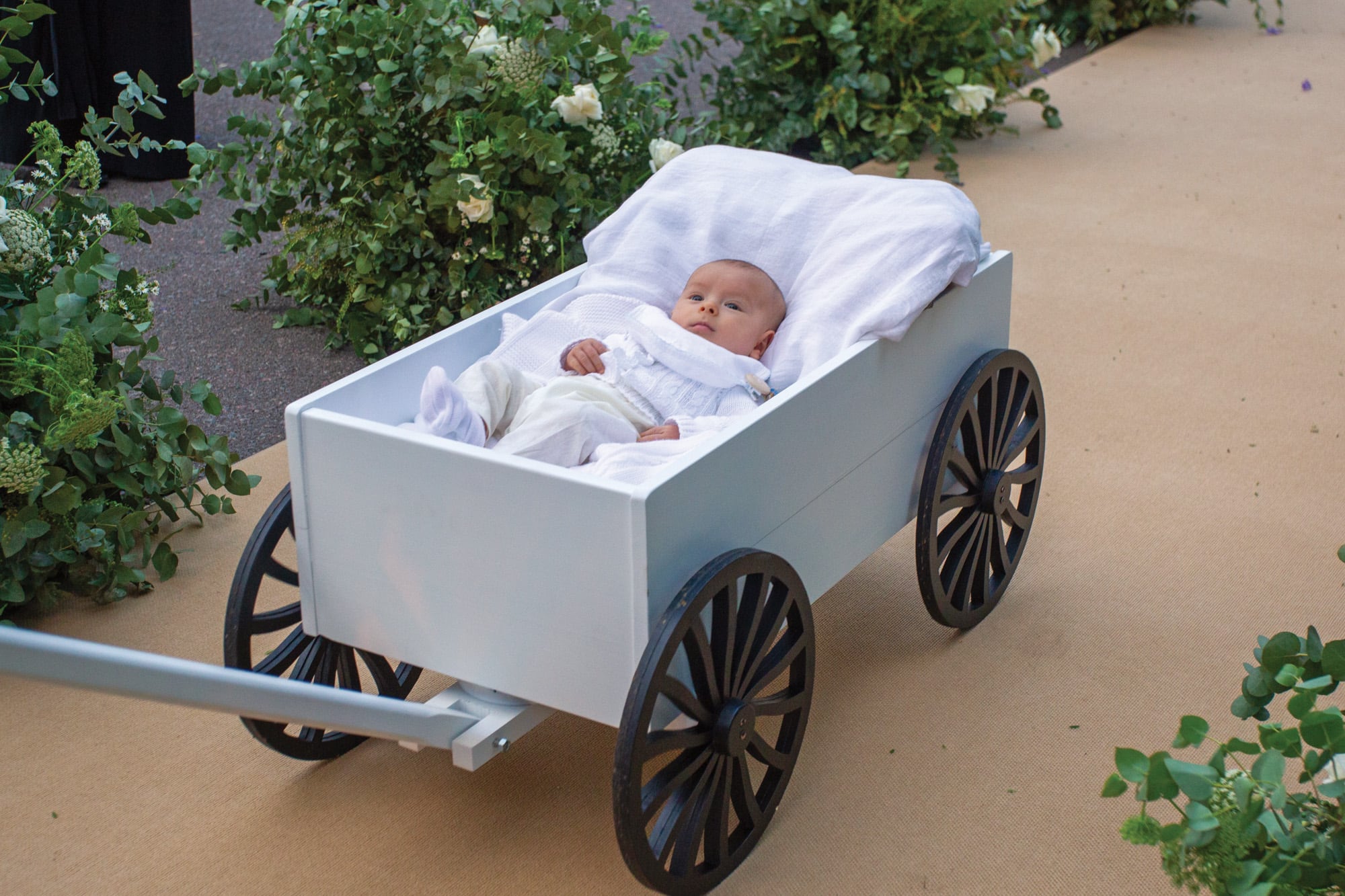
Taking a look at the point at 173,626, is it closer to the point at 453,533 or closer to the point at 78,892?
the point at 78,892

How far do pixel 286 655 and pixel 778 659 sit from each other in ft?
2.06

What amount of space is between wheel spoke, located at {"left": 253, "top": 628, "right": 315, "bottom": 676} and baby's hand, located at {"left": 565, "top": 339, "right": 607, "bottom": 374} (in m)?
0.52

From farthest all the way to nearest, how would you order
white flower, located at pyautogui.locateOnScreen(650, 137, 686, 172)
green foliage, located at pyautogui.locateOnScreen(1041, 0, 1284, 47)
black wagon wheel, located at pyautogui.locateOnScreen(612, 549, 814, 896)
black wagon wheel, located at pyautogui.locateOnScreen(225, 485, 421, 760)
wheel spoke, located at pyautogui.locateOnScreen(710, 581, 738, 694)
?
green foliage, located at pyautogui.locateOnScreen(1041, 0, 1284, 47)
white flower, located at pyautogui.locateOnScreen(650, 137, 686, 172)
black wagon wheel, located at pyautogui.locateOnScreen(225, 485, 421, 760)
wheel spoke, located at pyautogui.locateOnScreen(710, 581, 738, 694)
black wagon wheel, located at pyautogui.locateOnScreen(612, 549, 814, 896)

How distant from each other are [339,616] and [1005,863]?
86cm

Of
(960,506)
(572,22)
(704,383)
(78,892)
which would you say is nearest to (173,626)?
(78,892)

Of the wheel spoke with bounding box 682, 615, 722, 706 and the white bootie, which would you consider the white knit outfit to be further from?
the wheel spoke with bounding box 682, 615, 722, 706

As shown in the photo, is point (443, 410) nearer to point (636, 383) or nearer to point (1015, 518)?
point (636, 383)

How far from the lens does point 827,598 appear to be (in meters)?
2.16

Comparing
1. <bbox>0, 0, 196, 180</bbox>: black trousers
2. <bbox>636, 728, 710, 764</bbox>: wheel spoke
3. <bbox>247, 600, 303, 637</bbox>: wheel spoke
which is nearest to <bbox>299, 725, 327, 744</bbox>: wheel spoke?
<bbox>247, 600, 303, 637</bbox>: wheel spoke

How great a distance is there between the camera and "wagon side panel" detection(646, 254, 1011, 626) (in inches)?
55.7

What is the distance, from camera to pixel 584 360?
6.17ft

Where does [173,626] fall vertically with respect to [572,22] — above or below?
below

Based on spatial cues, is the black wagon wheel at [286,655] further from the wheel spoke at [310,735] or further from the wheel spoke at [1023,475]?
the wheel spoke at [1023,475]

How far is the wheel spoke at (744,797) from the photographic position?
1.53 meters
